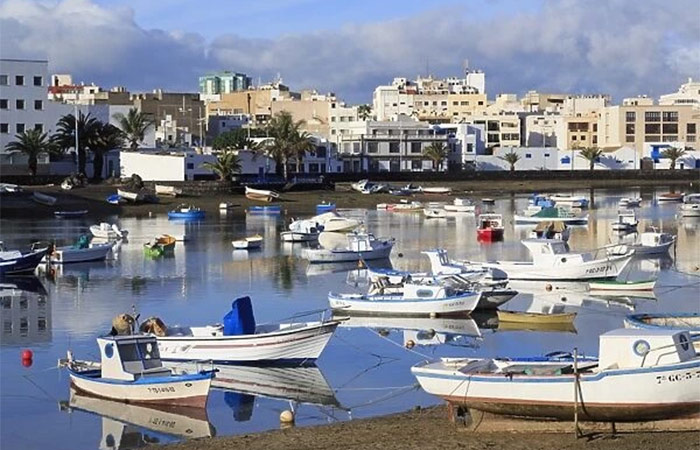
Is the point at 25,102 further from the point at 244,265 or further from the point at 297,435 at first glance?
the point at 297,435

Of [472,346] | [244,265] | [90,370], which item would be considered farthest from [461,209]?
[90,370]

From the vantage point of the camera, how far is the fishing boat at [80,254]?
5159 cm

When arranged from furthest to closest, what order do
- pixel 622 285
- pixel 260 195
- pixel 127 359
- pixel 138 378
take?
pixel 260 195, pixel 622 285, pixel 127 359, pixel 138 378

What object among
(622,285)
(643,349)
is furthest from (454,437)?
(622,285)

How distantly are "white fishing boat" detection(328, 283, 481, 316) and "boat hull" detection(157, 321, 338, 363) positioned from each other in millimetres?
7723

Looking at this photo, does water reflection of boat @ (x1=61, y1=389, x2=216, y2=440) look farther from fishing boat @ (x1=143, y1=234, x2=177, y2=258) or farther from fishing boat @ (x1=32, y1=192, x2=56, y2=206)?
fishing boat @ (x1=32, y1=192, x2=56, y2=206)

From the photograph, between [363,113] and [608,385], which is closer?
[608,385]

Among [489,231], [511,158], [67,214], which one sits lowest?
[489,231]

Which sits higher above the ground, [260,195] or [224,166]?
[224,166]

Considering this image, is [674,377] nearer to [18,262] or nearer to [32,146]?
[18,262]

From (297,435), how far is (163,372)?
429 cm

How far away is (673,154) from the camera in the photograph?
14725cm

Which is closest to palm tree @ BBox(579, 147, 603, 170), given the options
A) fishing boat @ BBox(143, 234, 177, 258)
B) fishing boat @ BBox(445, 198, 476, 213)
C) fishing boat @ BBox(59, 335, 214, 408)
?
fishing boat @ BBox(445, 198, 476, 213)

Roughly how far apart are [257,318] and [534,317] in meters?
7.87
